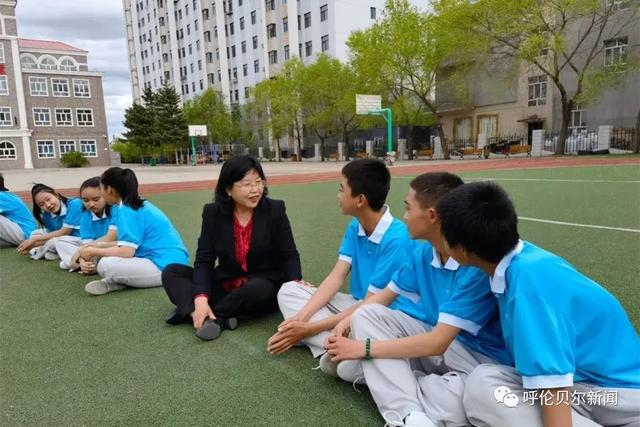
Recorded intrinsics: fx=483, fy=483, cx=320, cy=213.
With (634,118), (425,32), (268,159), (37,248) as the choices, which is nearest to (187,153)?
(268,159)

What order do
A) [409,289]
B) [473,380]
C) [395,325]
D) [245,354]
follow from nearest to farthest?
1. [473,380]
2. [395,325]
3. [409,289]
4. [245,354]

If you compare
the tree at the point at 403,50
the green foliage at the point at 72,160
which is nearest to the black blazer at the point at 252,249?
the tree at the point at 403,50

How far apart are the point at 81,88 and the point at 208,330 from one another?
4357 centimetres

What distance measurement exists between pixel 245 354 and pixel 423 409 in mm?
1077

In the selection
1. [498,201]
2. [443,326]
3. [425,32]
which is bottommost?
[443,326]

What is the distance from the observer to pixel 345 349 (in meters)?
1.89

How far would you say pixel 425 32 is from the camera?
2516 cm

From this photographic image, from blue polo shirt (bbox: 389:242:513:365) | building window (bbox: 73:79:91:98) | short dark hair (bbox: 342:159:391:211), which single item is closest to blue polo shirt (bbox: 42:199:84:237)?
short dark hair (bbox: 342:159:391:211)

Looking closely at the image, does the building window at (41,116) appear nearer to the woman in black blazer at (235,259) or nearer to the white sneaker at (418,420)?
the woman in black blazer at (235,259)

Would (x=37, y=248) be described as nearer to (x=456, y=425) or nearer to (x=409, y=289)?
(x=409, y=289)

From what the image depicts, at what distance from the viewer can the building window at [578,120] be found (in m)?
25.3

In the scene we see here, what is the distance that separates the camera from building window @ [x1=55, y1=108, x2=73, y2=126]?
128 feet

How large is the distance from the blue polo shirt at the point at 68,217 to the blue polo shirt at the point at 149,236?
1.43 metres

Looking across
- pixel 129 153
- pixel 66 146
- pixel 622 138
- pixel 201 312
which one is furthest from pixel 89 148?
pixel 201 312
